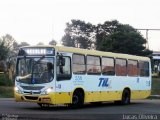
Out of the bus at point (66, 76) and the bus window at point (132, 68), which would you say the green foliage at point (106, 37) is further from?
the bus at point (66, 76)

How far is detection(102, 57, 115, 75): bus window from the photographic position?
1075 inches

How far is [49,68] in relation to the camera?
914 inches

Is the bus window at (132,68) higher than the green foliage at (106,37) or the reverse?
the reverse

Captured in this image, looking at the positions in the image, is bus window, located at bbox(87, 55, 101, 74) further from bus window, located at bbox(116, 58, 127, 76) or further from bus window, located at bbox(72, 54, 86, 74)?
bus window, located at bbox(116, 58, 127, 76)

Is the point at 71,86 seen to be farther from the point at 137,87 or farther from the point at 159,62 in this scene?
the point at 159,62

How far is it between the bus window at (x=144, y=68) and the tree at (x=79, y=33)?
6923cm

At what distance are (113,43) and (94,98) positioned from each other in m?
52.8

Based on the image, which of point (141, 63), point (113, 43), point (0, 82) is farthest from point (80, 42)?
point (141, 63)

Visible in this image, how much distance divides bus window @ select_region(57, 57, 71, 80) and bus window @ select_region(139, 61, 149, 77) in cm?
833

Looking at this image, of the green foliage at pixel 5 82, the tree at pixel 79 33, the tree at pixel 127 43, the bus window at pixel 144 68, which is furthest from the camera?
the tree at pixel 79 33

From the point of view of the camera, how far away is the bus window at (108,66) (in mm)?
27312

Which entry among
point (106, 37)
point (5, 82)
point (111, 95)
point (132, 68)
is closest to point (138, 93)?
point (132, 68)

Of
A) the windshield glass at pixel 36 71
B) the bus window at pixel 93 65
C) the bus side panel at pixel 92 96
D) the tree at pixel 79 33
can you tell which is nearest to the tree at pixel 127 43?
the tree at pixel 79 33

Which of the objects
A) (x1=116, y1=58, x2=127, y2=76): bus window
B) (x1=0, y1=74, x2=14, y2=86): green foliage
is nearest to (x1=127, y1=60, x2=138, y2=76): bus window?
(x1=116, y1=58, x2=127, y2=76): bus window
